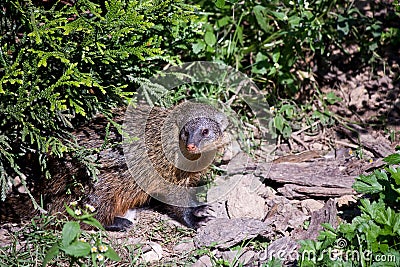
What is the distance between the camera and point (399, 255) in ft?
10.1

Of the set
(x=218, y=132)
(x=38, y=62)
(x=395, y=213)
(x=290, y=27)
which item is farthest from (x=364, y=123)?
(x=38, y=62)

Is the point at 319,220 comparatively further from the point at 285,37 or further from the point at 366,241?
the point at 285,37

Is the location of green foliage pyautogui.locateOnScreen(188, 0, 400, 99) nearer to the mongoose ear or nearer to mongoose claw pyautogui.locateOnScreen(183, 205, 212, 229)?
the mongoose ear

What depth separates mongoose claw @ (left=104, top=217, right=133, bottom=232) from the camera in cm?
440

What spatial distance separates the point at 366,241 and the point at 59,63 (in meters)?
2.57

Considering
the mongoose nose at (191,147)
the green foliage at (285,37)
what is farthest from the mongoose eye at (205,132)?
the green foliage at (285,37)

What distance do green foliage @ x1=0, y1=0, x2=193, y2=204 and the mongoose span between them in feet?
0.56


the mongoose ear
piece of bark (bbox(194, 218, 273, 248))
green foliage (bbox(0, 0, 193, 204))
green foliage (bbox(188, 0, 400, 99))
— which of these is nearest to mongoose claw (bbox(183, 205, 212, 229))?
piece of bark (bbox(194, 218, 273, 248))

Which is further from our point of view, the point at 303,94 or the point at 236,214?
the point at 303,94

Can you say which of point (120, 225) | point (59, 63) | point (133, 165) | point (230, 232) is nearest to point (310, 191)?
point (230, 232)

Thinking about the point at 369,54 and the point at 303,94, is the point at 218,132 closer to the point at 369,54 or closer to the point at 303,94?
the point at 303,94

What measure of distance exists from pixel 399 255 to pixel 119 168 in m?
2.27

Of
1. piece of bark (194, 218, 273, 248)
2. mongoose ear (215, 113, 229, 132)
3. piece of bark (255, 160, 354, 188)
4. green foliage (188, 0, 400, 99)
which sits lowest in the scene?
piece of bark (255, 160, 354, 188)

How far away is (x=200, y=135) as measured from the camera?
174 inches
